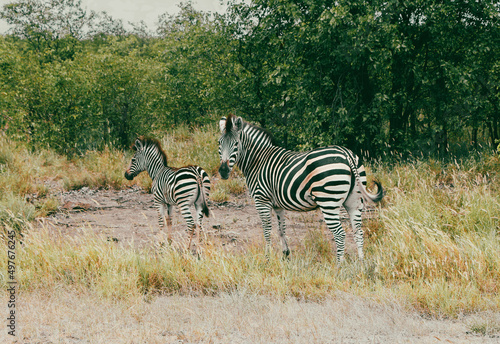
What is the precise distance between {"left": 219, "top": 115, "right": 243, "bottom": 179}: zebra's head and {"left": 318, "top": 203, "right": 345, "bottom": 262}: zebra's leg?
167 centimetres

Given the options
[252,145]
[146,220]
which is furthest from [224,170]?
[146,220]

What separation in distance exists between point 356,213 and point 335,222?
50 cm

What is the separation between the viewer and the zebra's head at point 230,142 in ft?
23.0

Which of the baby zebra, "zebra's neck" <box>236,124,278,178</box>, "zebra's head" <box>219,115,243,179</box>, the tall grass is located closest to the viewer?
the tall grass

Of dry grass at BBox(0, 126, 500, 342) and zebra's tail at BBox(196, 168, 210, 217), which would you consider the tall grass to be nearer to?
dry grass at BBox(0, 126, 500, 342)

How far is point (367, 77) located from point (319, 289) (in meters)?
9.25

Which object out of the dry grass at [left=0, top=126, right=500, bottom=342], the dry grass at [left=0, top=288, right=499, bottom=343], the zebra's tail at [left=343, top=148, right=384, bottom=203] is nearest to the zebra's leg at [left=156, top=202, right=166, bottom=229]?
the dry grass at [left=0, top=126, right=500, bottom=342]

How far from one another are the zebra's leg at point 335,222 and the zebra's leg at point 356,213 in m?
0.27

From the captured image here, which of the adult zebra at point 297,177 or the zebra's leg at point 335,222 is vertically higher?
the adult zebra at point 297,177

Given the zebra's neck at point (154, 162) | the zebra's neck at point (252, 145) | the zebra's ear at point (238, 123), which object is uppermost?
the zebra's ear at point (238, 123)

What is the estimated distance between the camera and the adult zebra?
6.18 meters

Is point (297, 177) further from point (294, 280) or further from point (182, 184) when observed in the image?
point (182, 184)

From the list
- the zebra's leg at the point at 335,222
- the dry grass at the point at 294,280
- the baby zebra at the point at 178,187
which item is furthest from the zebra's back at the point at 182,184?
the zebra's leg at the point at 335,222

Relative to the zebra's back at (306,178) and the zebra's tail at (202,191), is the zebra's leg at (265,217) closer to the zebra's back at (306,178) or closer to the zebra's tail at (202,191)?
the zebra's back at (306,178)
